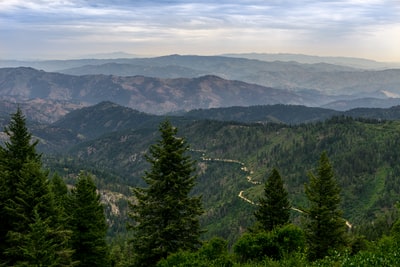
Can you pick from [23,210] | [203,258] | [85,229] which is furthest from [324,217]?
[23,210]

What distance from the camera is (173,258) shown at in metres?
37.1

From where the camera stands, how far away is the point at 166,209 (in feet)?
152

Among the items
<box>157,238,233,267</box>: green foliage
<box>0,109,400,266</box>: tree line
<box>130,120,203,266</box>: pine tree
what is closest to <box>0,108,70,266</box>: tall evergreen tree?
<box>0,109,400,266</box>: tree line

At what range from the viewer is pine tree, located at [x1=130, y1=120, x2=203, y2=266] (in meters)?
46.6

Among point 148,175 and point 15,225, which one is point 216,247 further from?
point 15,225

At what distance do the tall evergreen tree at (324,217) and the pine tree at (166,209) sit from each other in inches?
927

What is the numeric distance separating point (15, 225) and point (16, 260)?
3.86 meters

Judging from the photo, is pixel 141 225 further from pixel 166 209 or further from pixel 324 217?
pixel 324 217

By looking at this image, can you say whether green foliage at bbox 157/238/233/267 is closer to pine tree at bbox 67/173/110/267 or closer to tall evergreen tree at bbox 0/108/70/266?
tall evergreen tree at bbox 0/108/70/266

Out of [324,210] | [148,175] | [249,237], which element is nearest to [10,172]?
[148,175]

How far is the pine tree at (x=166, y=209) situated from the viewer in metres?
46.6

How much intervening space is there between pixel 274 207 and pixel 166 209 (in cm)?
2330

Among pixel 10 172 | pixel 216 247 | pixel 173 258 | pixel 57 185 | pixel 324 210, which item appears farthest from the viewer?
pixel 57 185

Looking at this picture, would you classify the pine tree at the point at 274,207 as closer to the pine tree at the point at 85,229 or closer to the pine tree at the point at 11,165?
the pine tree at the point at 85,229
